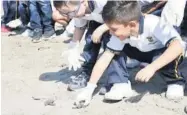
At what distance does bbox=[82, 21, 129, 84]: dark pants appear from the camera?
240 cm

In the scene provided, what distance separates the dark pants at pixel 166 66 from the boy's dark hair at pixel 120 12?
29 cm

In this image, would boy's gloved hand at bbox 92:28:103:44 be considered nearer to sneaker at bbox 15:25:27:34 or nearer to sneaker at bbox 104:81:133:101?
sneaker at bbox 104:81:133:101

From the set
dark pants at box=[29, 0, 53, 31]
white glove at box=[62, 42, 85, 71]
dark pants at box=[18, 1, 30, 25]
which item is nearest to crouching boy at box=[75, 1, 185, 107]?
white glove at box=[62, 42, 85, 71]

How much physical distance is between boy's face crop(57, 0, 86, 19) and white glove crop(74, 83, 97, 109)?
382mm

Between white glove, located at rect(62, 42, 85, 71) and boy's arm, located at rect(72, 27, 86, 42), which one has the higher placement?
boy's arm, located at rect(72, 27, 86, 42)

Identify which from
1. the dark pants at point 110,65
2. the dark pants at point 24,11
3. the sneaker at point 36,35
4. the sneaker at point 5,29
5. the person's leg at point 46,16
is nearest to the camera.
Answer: the dark pants at point 110,65

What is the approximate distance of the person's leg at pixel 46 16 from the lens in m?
4.00

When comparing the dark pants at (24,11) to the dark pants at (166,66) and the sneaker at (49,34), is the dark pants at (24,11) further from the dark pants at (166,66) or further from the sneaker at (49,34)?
the dark pants at (166,66)

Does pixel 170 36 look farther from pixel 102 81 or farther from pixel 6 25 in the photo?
pixel 6 25

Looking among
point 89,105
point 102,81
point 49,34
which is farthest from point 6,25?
point 89,105

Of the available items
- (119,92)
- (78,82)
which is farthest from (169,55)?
(78,82)

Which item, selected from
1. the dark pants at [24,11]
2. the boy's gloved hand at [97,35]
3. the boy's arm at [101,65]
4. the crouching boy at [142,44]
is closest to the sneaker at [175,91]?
the crouching boy at [142,44]

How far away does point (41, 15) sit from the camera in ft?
13.5

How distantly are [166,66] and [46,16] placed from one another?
1968 millimetres
